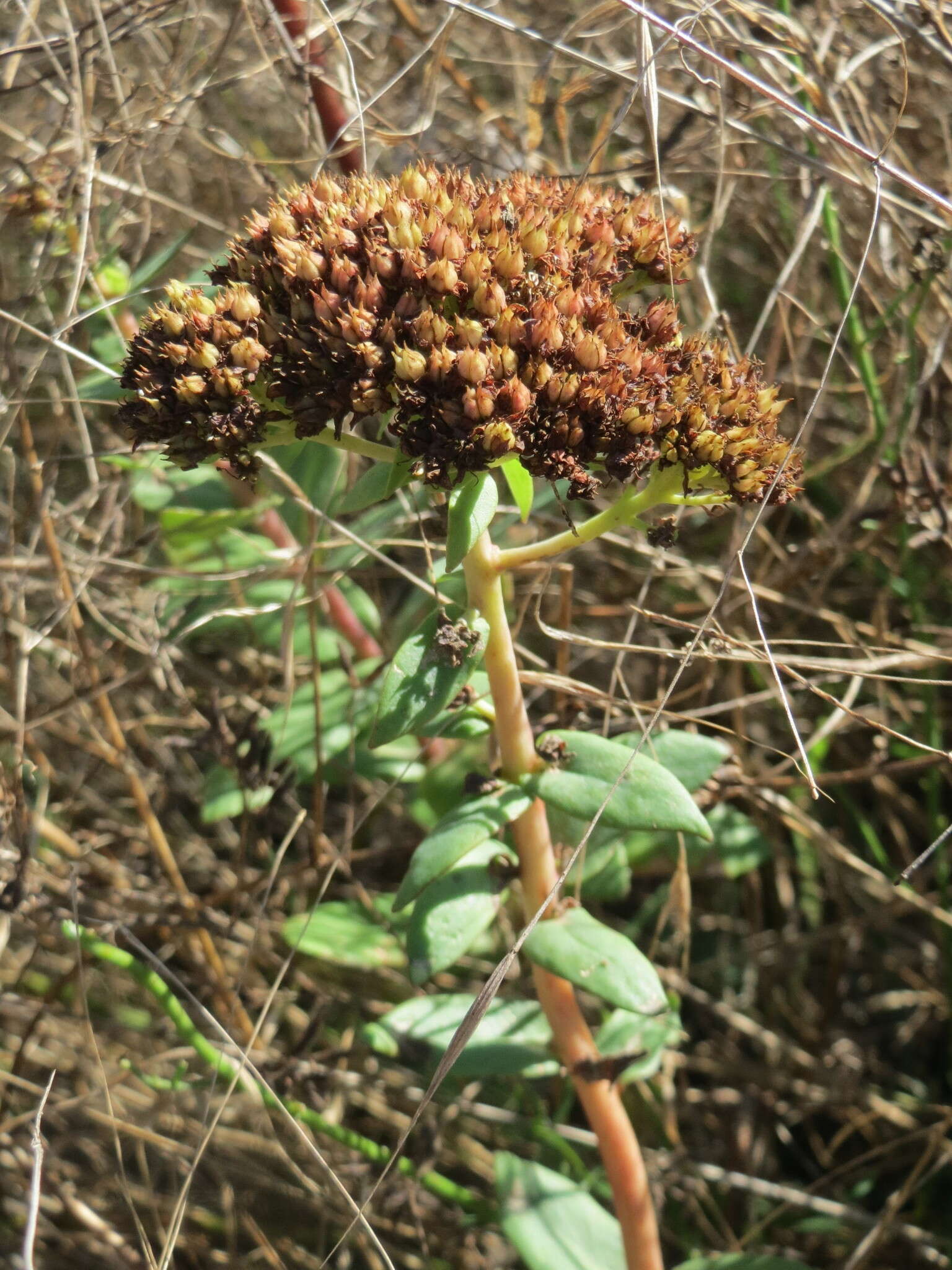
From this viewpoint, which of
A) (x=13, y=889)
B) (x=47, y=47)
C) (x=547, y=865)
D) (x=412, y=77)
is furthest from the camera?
(x=412, y=77)

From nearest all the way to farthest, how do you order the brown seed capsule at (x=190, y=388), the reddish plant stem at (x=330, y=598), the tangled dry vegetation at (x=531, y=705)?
the brown seed capsule at (x=190, y=388), the tangled dry vegetation at (x=531, y=705), the reddish plant stem at (x=330, y=598)

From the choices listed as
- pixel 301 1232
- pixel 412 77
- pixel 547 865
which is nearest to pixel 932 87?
pixel 412 77

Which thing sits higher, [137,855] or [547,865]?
[547,865]

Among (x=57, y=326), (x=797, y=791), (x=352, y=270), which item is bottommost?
(x=797, y=791)

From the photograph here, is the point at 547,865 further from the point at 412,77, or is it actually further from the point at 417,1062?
the point at 412,77

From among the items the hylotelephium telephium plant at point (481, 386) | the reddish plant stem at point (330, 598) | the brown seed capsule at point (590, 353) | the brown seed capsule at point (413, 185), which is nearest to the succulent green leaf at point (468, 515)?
the hylotelephium telephium plant at point (481, 386)

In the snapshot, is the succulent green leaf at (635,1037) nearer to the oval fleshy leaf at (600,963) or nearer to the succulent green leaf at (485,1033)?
the succulent green leaf at (485,1033)
